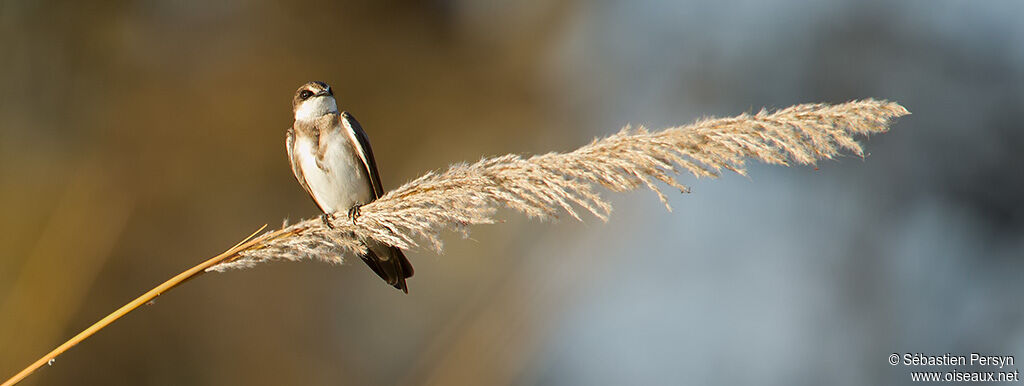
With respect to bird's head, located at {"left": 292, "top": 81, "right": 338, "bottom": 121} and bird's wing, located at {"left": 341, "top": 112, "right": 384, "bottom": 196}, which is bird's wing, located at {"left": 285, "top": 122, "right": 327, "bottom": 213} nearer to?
bird's head, located at {"left": 292, "top": 81, "right": 338, "bottom": 121}

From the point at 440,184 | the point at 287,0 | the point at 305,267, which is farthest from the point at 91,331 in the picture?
the point at 287,0

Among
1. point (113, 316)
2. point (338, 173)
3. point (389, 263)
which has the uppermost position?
point (338, 173)

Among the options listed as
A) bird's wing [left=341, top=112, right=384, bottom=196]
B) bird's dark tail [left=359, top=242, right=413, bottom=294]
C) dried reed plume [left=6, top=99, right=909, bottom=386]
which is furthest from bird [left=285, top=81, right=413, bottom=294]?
dried reed plume [left=6, top=99, right=909, bottom=386]

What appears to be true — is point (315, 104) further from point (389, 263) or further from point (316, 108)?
point (389, 263)

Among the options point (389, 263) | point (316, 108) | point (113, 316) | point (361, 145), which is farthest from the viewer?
point (316, 108)

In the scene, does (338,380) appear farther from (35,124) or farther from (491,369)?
(35,124)

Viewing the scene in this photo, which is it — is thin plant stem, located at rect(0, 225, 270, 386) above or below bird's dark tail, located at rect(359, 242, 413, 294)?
below

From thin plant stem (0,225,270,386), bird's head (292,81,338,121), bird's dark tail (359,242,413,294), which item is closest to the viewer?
thin plant stem (0,225,270,386)

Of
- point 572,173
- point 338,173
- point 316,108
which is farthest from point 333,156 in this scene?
point 572,173
